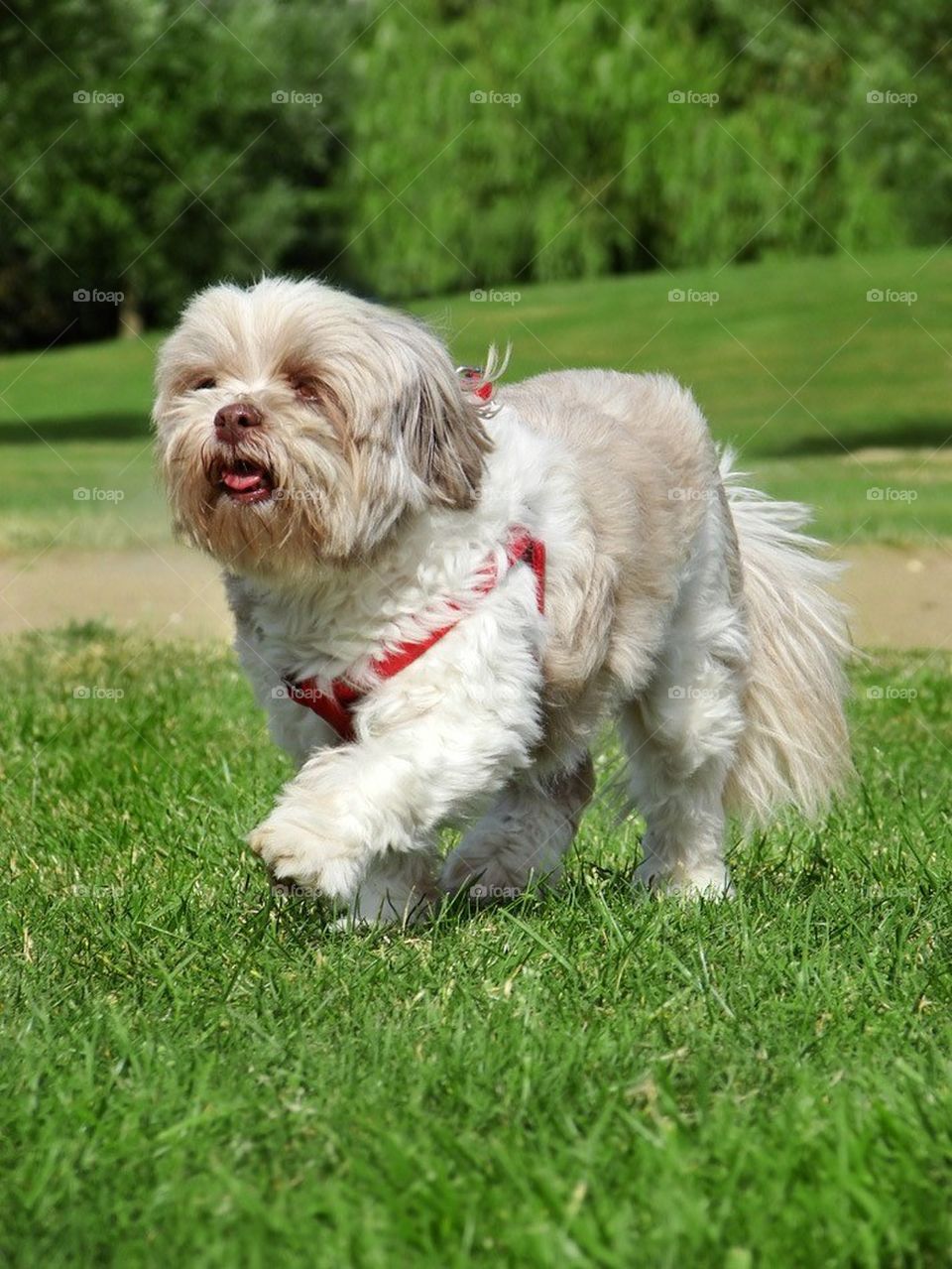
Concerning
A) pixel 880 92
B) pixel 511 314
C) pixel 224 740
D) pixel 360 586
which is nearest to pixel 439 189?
pixel 511 314

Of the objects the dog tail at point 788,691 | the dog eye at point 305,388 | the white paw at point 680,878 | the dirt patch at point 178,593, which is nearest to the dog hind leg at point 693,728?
the white paw at point 680,878

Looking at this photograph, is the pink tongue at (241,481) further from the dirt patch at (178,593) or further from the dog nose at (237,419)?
the dirt patch at (178,593)

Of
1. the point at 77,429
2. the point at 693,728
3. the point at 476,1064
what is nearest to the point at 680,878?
the point at 693,728

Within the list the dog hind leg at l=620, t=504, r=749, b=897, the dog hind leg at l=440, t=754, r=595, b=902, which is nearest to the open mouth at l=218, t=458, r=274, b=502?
the dog hind leg at l=440, t=754, r=595, b=902

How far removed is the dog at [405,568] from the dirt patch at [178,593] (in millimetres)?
4340

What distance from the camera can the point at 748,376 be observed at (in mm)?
25062

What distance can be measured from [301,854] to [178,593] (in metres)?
6.76

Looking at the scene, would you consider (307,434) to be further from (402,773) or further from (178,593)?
(178,593)

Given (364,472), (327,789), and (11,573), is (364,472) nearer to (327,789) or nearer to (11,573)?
(327,789)

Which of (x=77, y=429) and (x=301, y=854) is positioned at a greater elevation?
(x=301, y=854)

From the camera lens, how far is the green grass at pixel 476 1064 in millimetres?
2369

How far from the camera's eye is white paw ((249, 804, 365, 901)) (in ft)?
11.5

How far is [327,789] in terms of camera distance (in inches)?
143

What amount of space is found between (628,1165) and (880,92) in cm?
1492
